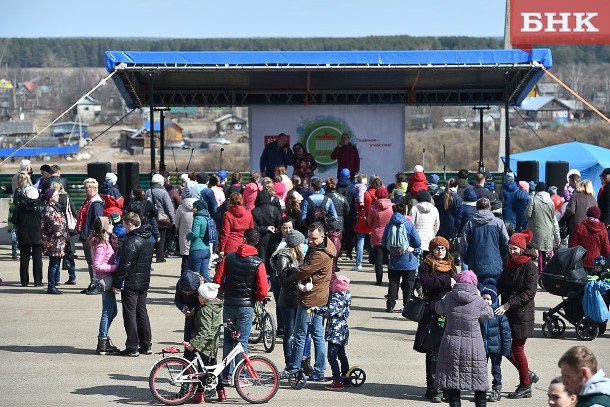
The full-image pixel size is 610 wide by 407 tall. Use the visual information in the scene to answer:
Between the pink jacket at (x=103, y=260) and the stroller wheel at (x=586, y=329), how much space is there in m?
5.19

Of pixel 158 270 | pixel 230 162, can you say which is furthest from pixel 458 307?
pixel 230 162

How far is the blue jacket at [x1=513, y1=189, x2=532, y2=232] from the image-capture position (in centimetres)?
1781

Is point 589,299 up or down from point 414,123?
down

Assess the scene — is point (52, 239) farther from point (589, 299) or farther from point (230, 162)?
point (230, 162)

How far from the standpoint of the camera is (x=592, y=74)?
174 metres

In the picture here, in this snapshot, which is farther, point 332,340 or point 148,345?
point 148,345

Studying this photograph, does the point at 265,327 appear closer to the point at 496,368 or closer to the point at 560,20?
the point at 496,368

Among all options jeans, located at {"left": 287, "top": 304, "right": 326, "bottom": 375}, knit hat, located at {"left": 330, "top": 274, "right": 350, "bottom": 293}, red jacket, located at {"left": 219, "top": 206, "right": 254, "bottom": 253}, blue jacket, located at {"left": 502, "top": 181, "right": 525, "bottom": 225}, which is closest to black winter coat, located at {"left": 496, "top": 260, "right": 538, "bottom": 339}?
knit hat, located at {"left": 330, "top": 274, "right": 350, "bottom": 293}

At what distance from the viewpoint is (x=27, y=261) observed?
16.5m

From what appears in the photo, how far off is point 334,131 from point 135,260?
14155 millimetres

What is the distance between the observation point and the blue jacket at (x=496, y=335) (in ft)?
32.1

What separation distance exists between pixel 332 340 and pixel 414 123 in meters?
127

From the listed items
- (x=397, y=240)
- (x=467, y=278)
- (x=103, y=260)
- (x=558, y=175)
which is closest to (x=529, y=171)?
(x=558, y=175)

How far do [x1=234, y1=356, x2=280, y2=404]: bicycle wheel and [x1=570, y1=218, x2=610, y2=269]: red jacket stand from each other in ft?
16.4
